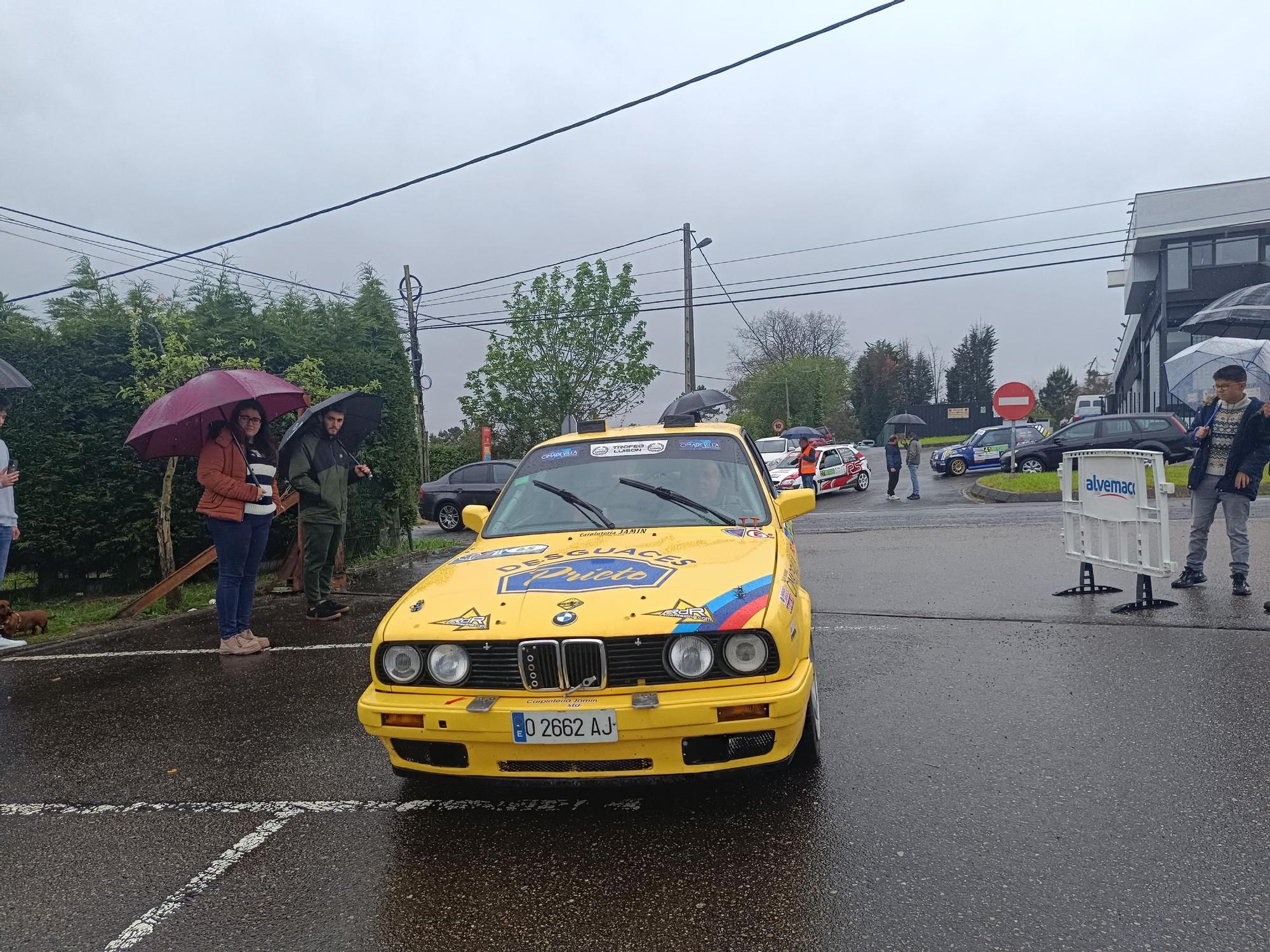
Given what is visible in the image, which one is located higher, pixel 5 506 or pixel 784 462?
pixel 5 506

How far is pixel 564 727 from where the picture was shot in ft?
9.88

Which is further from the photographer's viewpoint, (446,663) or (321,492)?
(321,492)

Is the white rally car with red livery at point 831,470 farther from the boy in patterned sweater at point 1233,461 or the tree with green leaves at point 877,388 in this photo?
the tree with green leaves at point 877,388

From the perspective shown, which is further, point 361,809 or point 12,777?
point 12,777

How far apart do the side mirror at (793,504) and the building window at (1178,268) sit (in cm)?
3751

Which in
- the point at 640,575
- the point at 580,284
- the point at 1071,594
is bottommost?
the point at 1071,594

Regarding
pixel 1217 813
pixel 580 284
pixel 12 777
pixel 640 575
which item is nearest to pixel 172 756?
pixel 12 777

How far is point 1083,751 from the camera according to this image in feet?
12.7

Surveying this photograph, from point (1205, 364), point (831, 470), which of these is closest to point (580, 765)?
point (1205, 364)

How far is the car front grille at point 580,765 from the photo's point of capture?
10.0 ft

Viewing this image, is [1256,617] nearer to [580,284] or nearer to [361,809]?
[361,809]

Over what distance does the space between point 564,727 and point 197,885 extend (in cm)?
139

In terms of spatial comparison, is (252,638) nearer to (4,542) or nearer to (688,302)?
(4,542)

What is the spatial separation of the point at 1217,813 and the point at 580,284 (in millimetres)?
31199
